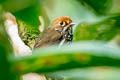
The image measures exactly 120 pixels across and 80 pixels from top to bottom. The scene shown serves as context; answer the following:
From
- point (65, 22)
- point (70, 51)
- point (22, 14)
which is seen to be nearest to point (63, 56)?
point (70, 51)

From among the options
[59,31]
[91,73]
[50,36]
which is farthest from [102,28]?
[59,31]

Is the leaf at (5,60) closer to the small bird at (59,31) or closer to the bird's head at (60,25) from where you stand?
the small bird at (59,31)

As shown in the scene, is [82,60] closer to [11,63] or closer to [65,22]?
[11,63]

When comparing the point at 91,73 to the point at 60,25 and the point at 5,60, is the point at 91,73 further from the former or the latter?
the point at 60,25

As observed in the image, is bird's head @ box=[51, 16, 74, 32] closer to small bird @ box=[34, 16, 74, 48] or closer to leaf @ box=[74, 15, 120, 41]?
small bird @ box=[34, 16, 74, 48]

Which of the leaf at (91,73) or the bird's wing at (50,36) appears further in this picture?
the bird's wing at (50,36)

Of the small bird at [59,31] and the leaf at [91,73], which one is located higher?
the leaf at [91,73]

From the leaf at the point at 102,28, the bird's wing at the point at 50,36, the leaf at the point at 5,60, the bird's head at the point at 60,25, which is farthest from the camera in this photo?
the bird's head at the point at 60,25

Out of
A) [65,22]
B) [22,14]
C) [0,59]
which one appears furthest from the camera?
[65,22]

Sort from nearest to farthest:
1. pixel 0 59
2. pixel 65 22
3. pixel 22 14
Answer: pixel 0 59 → pixel 22 14 → pixel 65 22

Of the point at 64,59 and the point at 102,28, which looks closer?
the point at 64,59

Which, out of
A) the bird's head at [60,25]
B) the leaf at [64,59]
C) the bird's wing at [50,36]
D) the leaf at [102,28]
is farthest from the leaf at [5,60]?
the bird's head at [60,25]
